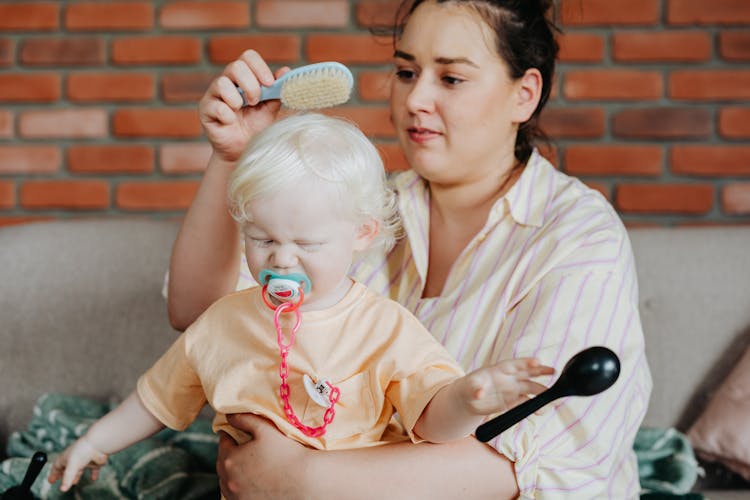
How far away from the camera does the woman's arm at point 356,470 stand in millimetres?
1100

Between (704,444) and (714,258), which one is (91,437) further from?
(714,258)

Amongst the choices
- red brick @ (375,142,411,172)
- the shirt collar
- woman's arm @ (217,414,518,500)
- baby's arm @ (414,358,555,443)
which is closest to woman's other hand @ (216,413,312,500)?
woman's arm @ (217,414,518,500)

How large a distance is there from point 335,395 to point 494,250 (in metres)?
0.47

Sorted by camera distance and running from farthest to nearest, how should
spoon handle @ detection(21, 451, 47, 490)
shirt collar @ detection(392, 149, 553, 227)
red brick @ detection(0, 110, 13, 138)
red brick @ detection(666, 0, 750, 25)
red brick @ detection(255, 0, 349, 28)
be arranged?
red brick @ detection(0, 110, 13, 138) < red brick @ detection(255, 0, 349, 28) < red brick @ detection(666, 0, 750, 25) < shirt collar @ detection(392, 149, 553, 227) < spoon handle @ detection(21, 451, 47, 490)

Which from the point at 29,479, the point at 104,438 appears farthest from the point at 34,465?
the point at 104,438

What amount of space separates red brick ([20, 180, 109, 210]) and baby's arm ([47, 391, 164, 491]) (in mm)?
1263

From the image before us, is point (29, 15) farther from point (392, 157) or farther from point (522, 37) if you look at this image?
point (522, 37)

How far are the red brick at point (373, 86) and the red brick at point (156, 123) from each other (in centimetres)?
43

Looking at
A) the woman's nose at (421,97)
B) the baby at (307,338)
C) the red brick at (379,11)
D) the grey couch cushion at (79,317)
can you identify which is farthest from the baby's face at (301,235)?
the red brick at (379,11)

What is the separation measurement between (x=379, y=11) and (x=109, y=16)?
69 cm

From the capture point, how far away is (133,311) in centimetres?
181

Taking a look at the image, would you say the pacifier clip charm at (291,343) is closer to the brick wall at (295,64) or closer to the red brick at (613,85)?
the brick wall at (295,64)

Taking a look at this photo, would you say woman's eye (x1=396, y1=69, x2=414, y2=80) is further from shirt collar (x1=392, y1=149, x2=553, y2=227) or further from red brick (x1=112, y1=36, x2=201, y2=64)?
red brick (x1=112, y1=36, x2=201, y2=64)

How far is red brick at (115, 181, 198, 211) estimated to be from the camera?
231 centimetres
